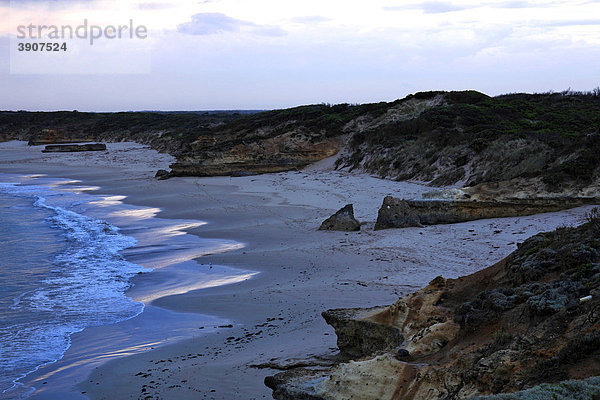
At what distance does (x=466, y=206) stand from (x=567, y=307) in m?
9.44

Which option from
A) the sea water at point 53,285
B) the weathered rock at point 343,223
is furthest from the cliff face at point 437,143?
the sea water at point 53,285

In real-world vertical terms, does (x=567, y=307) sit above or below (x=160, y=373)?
above

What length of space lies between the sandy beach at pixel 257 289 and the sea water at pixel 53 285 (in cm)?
31

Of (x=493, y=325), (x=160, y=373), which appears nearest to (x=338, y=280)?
(x=160, y=373)

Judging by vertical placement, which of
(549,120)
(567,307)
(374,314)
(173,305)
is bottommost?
(173,305)

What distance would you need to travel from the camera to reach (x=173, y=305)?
9055 millimetres

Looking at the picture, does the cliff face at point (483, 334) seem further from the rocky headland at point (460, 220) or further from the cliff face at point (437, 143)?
the cliff face at point (437, 143)

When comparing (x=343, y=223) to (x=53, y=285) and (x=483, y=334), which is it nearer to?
(x=53, y=285)

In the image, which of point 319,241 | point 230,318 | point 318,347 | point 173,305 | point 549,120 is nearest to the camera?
point 318,347

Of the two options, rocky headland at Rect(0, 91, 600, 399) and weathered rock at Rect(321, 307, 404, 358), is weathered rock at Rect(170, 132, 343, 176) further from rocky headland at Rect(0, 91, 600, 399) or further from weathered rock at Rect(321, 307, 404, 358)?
weathered rock at Rect(321, 307, 404, 358)

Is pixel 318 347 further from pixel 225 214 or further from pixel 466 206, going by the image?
pixel 225 214

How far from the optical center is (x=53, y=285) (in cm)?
1028

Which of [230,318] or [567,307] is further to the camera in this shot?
[230,318]

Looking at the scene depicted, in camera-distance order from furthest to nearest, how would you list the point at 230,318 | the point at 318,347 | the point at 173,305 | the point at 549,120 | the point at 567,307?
the point at 549,120
the point at 173,305
the point at 230,318
the point at 318,347
the point at 567,307
